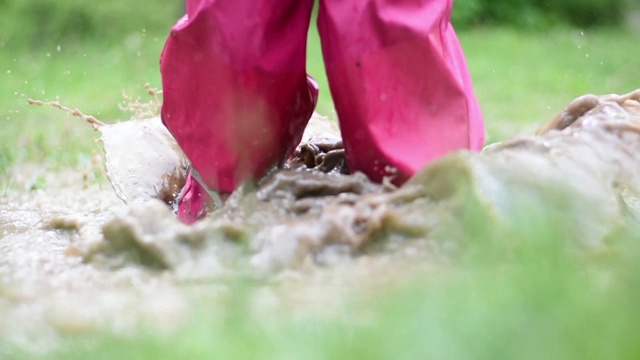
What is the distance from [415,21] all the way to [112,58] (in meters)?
7.47

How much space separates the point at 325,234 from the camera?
1.44 meters

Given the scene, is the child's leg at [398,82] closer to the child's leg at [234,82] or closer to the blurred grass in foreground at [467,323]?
the child's leg at [234,82]

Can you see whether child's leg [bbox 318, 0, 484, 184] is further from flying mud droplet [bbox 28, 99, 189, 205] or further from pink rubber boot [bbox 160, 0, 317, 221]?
flying mud droplet [bbox 28, 99, 189, 205]

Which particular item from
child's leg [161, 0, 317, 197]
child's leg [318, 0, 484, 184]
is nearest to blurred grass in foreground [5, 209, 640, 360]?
child's leg [318, 0, 484, 184]

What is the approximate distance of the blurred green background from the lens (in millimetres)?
792

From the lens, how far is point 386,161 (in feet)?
5.80

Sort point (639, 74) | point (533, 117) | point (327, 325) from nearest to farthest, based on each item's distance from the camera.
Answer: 1. point (327, 325)
2. point (533, 117)
3. point (639, 74)

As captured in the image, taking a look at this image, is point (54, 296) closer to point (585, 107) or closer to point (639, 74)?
point (585, 107)

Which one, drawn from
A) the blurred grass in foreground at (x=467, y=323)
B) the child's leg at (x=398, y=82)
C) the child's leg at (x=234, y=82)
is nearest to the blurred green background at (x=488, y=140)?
the blurred grass in foreground at (x=467, y=323)

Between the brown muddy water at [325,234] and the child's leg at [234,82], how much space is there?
96 millimetres

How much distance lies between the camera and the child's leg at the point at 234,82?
1782 mm

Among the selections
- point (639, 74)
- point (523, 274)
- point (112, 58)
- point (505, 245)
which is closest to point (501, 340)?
point (523, 274)

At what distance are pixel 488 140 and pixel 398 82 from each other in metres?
2.17

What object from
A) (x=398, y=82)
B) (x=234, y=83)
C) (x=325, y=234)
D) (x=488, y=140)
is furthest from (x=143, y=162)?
(x=488, y=140)
